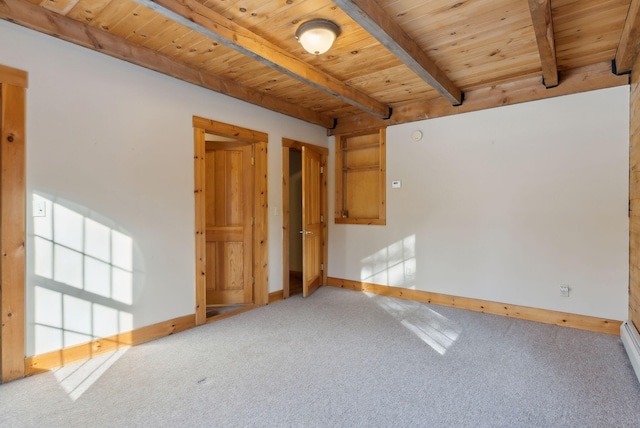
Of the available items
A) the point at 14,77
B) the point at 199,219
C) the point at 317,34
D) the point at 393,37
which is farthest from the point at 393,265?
the point at 14,77

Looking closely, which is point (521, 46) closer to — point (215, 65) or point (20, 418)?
point (215, 65)

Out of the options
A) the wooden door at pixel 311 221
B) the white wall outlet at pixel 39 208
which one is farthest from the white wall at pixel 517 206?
the white wall outlet at pixel 39 208

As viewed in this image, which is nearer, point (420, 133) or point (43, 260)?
point (43, 260)

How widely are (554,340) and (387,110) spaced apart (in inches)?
126

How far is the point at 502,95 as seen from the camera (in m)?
3.60

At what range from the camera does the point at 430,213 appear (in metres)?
4.16

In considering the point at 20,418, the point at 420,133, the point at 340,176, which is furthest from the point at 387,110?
the point at 20,418

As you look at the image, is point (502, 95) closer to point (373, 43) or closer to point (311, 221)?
point (373, 43)

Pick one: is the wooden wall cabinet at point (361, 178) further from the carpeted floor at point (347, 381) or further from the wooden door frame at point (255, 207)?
the carpeted floor at point (347, 381)

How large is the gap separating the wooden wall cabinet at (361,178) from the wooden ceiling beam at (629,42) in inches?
96.6

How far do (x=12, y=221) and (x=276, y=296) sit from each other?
109 inches

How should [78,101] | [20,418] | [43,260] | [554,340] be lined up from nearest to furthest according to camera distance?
[20,418]
[43,260]
[78,101]
[554,340]

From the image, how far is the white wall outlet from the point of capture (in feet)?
7.61

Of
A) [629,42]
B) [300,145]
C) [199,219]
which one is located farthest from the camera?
[300,145]
